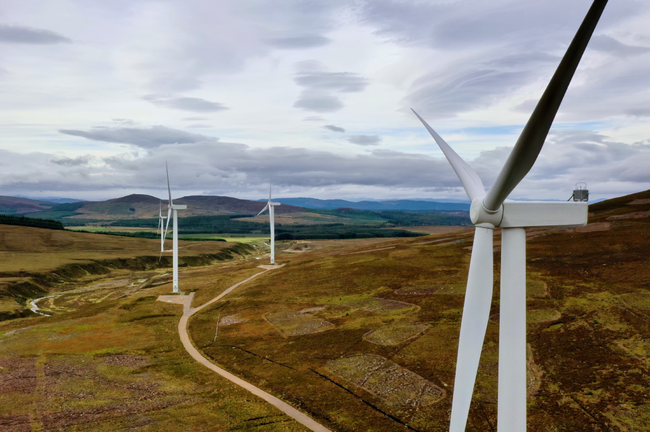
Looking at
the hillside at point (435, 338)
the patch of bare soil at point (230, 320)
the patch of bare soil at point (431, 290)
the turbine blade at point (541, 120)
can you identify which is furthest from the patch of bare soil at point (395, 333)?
the turbine blade at point (541, 120)

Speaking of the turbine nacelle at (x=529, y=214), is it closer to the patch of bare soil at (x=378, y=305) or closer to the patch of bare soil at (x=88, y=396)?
the patch of bare soil at (x=88, y=396)

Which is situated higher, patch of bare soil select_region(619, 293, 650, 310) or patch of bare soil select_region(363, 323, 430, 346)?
patch of bare soil select_region(619, 293, 650, 310)

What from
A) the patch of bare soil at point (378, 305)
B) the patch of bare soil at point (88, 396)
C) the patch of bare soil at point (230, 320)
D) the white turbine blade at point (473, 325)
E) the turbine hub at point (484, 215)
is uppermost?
the turbine hub at point (484, 215)

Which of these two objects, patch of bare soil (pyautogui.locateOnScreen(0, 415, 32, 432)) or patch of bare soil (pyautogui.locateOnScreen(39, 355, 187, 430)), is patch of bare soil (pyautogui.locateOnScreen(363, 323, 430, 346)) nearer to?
patch of bare soil (pyautogui.locateOnScreen(39, 355, 187, 430))

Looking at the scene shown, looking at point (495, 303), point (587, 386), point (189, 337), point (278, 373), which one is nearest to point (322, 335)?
point (278, 373)

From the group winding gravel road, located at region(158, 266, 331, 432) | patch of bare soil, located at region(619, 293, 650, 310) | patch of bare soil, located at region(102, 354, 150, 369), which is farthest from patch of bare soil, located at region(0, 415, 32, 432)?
patch of bare soil, located at region(619, 293, 650, 310)
